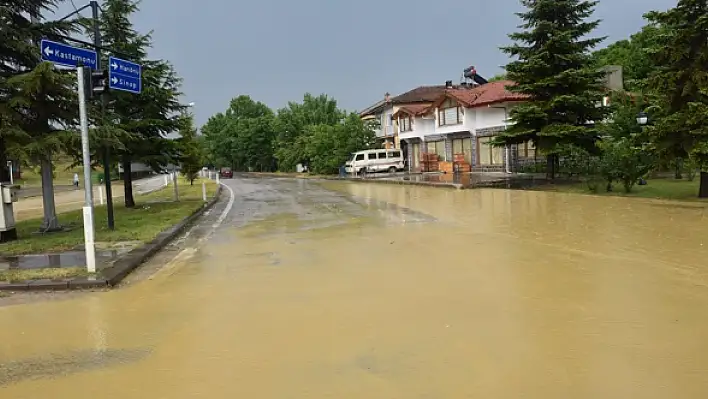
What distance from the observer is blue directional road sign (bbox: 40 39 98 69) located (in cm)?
1038

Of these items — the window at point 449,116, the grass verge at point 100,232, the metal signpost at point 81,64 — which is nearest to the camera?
the metal signpost at point 81,64

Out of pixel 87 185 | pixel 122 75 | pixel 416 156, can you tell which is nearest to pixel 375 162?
pixel 416 156

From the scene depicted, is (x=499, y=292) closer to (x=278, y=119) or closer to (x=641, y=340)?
(x=641, y=340)

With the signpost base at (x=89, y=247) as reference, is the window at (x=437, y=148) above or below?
above

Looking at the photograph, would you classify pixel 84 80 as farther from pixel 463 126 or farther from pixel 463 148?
pixel 463 148

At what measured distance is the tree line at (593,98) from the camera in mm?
17047

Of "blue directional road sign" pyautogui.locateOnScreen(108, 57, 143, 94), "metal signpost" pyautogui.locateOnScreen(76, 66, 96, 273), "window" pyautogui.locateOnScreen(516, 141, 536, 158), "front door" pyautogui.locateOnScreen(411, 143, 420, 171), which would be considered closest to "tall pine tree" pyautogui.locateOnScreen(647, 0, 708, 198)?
"blue directional road sign" pyautogui.locateOnScreen(108, 57, 143, 94)

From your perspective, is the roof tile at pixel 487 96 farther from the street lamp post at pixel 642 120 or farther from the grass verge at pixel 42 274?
the grass verge at pixel 42 274

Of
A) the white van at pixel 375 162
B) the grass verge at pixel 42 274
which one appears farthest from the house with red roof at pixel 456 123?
the grass verge at pixel 42 274

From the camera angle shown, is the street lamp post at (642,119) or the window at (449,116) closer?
the street lamp post at (642,119)

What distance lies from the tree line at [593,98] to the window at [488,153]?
31.0ft

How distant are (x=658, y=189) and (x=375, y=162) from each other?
30419 millimetres

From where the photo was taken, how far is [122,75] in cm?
1320

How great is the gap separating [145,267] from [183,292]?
2433 millimetres
